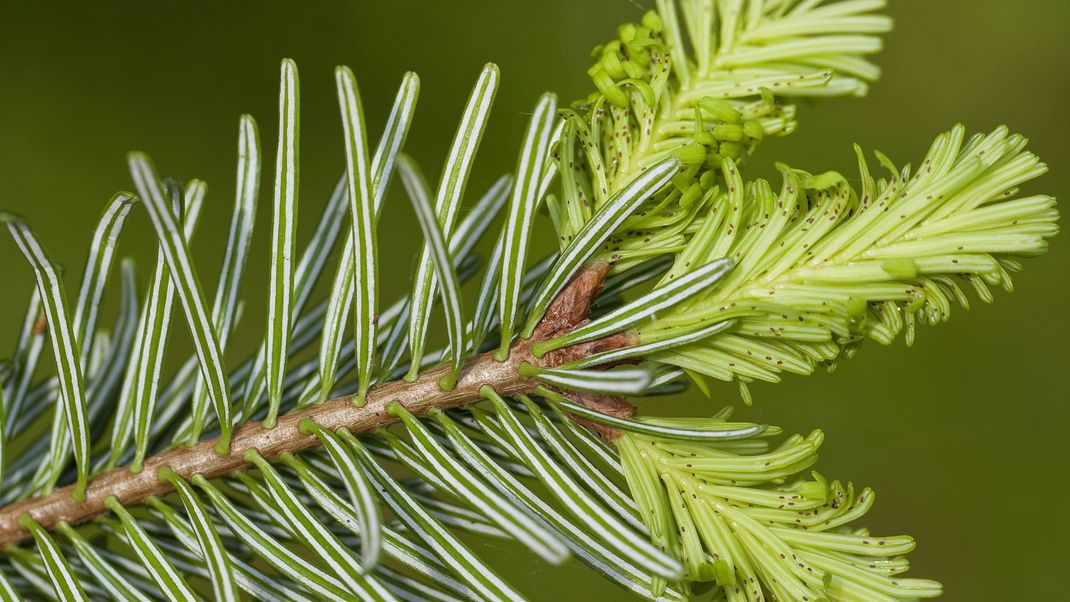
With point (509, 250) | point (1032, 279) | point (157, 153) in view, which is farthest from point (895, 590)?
point (157, 153)

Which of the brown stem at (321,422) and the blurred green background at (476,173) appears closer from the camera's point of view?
the brown stem at (321,422)

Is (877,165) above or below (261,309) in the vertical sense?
above

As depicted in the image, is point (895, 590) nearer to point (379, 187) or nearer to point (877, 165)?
point (379, 187)

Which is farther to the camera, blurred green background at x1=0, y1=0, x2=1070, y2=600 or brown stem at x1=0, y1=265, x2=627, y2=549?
blurred green background at x1=0, y1=0, x2=1070, y2=600
